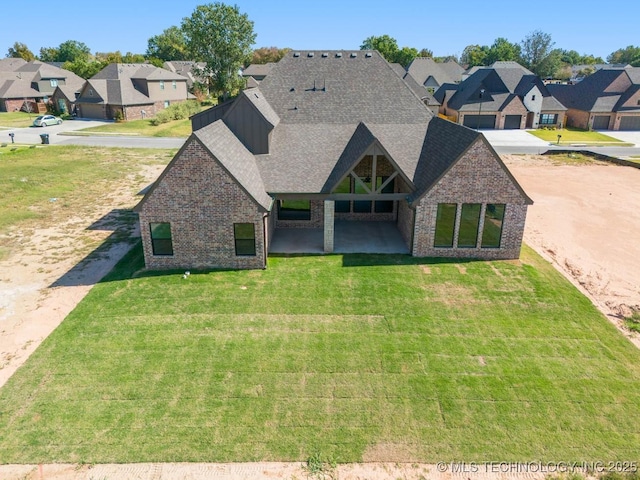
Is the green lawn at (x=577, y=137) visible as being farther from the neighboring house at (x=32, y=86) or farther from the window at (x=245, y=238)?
the neighboring house at (x=32, y=86)

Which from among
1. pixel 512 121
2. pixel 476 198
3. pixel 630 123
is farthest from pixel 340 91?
pixel 630 123

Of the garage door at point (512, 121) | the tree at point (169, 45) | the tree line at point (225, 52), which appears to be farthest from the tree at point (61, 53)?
the garage door at point (512, 121)

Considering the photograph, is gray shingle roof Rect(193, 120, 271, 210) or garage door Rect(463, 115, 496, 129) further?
garage door Rect(463, 115, 496, 129)

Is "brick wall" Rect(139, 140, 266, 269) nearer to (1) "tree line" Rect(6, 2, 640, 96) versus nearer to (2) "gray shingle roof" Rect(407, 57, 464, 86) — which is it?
(1) "tree line" Rect(6, 2, 640, 96)

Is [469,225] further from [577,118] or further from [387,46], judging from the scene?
[387,46]

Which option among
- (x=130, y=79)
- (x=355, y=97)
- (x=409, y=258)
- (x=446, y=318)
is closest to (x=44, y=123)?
(x=130, y=79)

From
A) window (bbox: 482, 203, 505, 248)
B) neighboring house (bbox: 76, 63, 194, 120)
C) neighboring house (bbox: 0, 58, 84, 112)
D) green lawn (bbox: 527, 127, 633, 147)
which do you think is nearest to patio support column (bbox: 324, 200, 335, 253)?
window (bbox: 482, 203, 505, 248)
